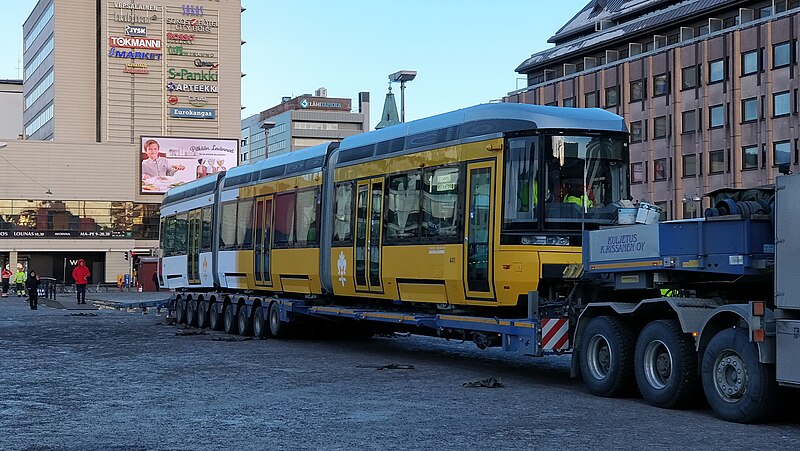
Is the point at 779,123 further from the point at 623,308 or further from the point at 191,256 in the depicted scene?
the point at 623,308

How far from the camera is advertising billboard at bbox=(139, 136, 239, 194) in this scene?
363 feet

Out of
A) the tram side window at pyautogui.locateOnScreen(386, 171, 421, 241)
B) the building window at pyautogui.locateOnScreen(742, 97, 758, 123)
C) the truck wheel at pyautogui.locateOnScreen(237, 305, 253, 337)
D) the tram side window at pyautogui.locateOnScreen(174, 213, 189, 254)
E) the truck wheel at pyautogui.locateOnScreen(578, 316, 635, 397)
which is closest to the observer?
the truck wheel at pyautogui.locateOnScreen(578, 316, 635, 397)

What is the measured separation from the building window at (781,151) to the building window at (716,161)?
4.15m

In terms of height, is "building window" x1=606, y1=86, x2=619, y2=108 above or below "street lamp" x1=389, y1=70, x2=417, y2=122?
above

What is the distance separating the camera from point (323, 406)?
1273 cm

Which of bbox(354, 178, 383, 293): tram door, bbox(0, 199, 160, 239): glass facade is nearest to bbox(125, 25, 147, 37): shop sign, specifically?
bbox(0, 199, 160, 239): glass facade

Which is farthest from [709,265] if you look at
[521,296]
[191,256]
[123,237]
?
[123,237]

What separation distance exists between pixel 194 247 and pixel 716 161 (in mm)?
42855

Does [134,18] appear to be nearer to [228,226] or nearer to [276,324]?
[228,226]

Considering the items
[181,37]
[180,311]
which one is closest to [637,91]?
[180,311]

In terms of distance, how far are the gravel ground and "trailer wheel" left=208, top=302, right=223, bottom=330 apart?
7.23 meters

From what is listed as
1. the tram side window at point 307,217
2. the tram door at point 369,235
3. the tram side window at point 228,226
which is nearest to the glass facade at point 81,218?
the tram side window at point 228,226

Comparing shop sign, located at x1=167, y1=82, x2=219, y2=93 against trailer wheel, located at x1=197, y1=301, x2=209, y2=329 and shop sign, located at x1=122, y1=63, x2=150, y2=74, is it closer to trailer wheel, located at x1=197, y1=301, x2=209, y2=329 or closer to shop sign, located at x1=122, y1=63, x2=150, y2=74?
shop sign, located at x1=122, y1=63, x2=150, y2=74

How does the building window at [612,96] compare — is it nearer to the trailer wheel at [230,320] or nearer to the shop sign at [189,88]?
the trailer wheel at [230,320]
